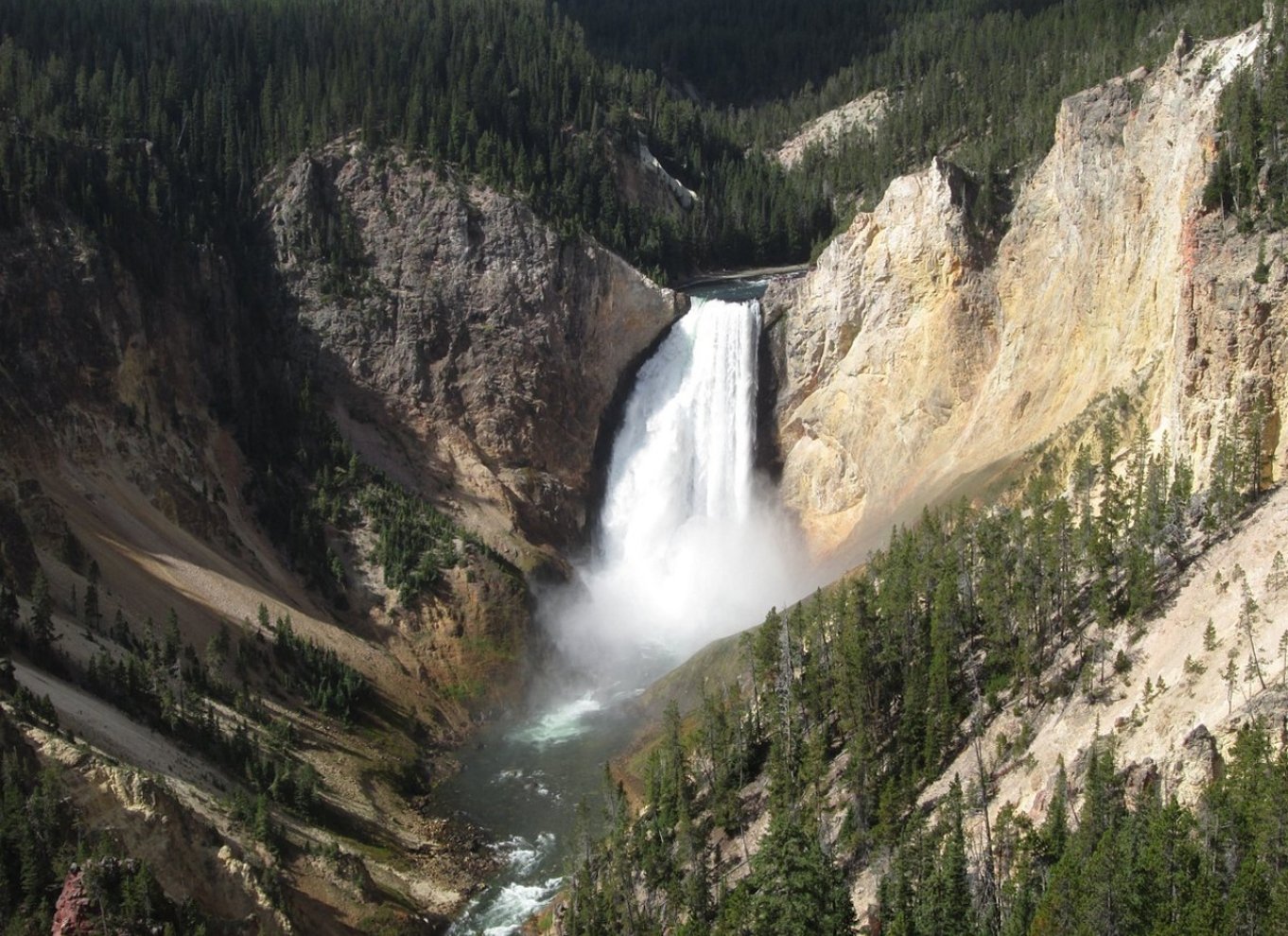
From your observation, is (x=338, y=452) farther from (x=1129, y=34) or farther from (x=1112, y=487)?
(x=1129, y=34)

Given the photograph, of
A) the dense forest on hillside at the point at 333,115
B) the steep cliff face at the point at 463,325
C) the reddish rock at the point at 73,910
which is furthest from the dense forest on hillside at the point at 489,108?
the reddish rock at the point at 73,910

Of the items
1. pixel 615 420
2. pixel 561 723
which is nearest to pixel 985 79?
pixel 615 420

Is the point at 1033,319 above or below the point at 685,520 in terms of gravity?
above

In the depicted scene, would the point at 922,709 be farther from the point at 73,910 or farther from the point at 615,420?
the point at 615,420

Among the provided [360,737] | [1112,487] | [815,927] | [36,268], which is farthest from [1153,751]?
[36,268]

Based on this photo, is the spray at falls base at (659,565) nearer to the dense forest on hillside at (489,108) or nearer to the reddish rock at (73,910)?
the dense forest on hillside at (489,108)

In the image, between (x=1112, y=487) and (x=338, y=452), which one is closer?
(x=1112, y=487)

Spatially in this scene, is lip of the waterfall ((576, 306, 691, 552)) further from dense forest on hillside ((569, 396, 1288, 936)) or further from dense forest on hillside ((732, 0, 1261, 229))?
dense forest on hillside ((569, 396, 1288, 936))
